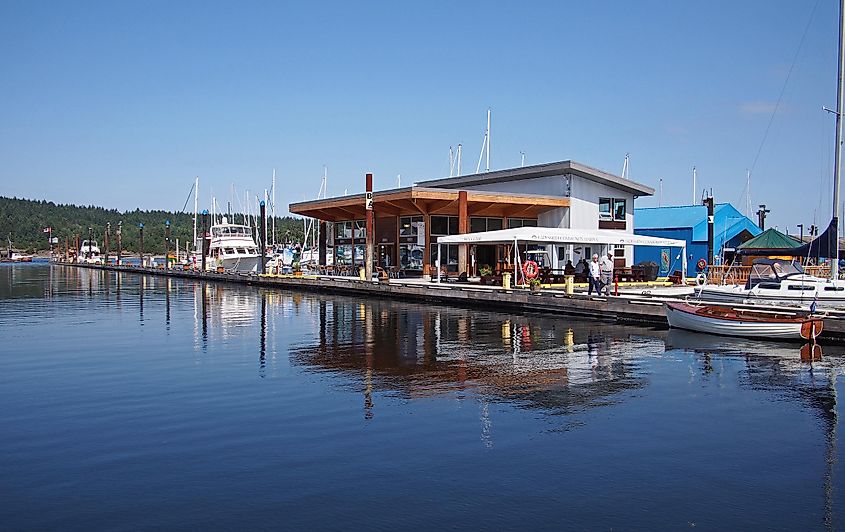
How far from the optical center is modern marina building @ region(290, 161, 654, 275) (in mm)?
42281

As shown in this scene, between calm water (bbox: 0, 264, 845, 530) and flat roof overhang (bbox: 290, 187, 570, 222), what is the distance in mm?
20336

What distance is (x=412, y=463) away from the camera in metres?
9.67

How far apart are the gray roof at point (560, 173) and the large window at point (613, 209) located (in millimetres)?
816

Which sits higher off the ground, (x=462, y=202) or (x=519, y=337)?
(x=462, y=202)

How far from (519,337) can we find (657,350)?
4151mm

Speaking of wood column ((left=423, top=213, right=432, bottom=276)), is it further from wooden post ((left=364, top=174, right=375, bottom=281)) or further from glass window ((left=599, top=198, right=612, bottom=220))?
glass window ((left=599, top=198, right=612, bottom=220))

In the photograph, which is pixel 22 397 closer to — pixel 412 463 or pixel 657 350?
pixel 412 463

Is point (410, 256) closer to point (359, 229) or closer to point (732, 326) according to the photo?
point (359, 229)

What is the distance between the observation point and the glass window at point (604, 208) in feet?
149

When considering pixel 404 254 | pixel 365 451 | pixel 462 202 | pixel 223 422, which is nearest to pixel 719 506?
pixel 365 451

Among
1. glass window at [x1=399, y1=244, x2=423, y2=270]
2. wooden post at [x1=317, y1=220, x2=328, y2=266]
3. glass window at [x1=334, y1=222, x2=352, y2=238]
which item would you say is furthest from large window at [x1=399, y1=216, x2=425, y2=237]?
wooden post at [x1=317, y1=220, x2=328, y2=266]

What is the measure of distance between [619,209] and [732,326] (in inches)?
1010

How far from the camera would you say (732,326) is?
21.2 metres

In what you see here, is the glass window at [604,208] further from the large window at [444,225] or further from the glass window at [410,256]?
the glass window at [410,256]
